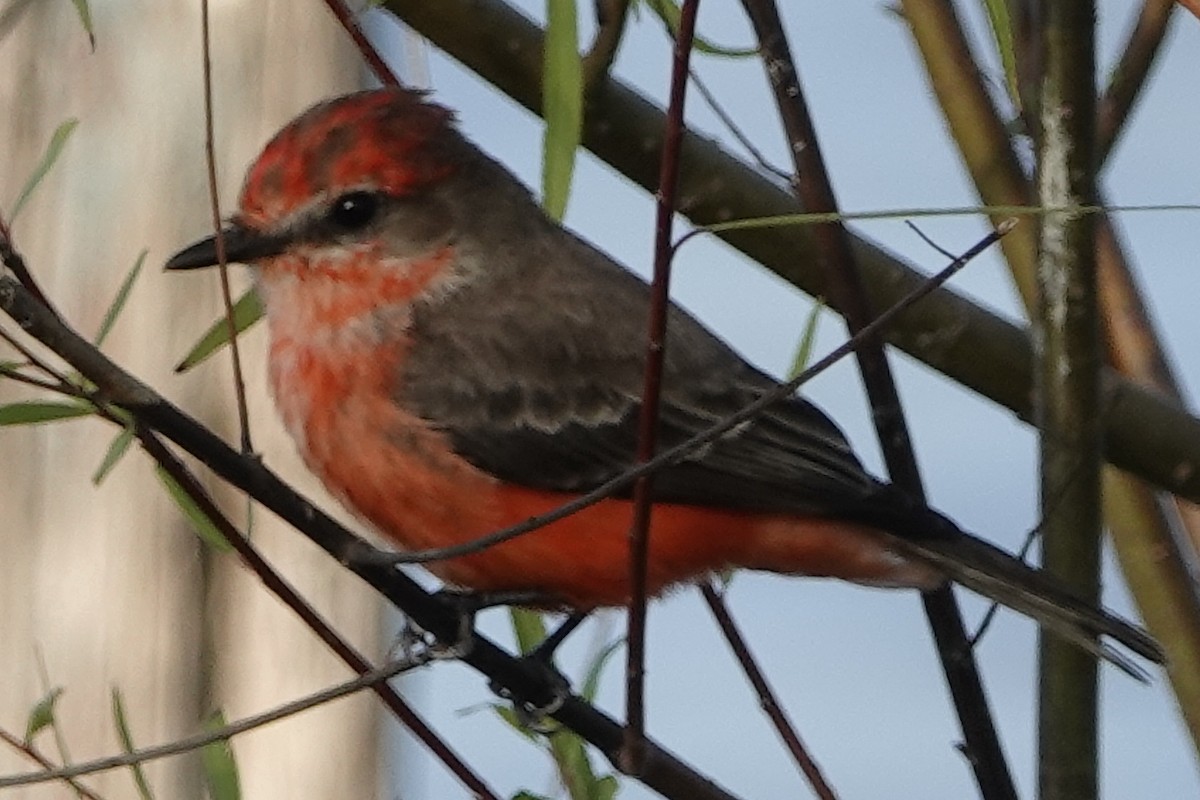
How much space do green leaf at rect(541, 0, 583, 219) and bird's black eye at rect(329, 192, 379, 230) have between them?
0.97 metres

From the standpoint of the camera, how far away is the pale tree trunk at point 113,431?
3.82 metres

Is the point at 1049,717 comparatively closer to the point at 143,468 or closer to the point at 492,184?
the point at 492,184

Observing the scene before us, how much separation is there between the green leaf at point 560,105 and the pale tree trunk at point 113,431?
1.94m

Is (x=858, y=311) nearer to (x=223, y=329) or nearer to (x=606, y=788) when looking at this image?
(x=606, y=788)

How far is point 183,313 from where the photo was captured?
3.85m

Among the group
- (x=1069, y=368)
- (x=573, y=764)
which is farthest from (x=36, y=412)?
(x=1069, y=368)

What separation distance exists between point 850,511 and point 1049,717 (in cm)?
68

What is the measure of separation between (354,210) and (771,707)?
1027 mm

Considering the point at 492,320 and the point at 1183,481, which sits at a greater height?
the point at 492,320

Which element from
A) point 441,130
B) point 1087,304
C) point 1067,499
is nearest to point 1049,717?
point 1067,499

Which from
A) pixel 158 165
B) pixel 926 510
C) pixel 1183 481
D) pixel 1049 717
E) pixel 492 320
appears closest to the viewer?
pixel 1049 717

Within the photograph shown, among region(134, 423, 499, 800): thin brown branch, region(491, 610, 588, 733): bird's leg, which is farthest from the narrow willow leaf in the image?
region(134, 423, 499, 800): thin brown branch

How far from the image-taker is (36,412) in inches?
82.4

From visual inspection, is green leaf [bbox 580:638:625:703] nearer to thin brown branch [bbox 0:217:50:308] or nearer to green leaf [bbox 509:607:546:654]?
green leaf [bbox 509:607:546:654]
